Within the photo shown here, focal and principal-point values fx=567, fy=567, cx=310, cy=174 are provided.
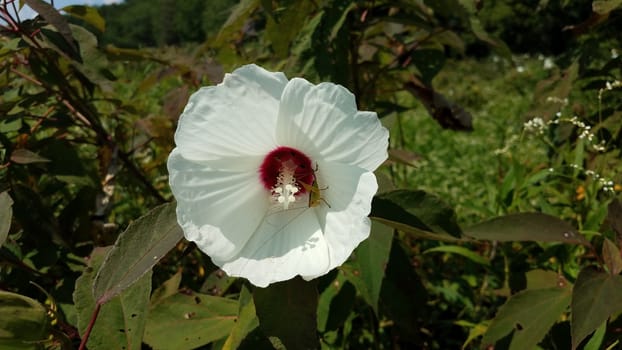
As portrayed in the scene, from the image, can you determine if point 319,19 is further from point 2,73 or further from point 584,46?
point 584,46

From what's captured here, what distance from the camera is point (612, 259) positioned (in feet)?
3.76

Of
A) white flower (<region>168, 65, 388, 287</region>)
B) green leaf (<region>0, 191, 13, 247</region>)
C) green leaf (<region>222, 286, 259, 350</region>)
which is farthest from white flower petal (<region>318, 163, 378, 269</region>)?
green leaf (<region>0, 191, 13, 247</region>)

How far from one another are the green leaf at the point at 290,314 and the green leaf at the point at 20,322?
35cm

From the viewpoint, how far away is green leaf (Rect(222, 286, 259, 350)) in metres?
1.06

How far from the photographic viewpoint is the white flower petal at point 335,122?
90 cm

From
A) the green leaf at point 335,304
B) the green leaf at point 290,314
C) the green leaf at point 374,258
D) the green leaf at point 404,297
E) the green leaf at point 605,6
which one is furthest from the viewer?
the green leaf at point 605,6

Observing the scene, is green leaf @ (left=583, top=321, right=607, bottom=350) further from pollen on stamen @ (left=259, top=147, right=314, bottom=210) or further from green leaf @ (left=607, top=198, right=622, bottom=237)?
pollen on stamen @ (left=259, top=147, right=314, bottom=210)

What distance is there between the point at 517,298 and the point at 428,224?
0.32 meters

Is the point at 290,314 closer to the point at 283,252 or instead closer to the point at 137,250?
the point at 283,252

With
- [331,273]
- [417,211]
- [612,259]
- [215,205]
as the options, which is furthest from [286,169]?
[612,259]

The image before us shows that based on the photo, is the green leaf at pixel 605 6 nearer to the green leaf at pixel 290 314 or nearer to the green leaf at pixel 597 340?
the green leaf at pixel 597 340

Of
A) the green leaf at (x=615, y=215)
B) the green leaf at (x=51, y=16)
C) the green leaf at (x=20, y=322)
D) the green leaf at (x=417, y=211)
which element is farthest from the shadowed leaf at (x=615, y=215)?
the green leaf at (x=51, y=16)

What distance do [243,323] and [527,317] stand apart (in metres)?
0.59

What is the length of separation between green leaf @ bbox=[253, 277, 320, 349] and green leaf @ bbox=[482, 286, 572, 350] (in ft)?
1.38
